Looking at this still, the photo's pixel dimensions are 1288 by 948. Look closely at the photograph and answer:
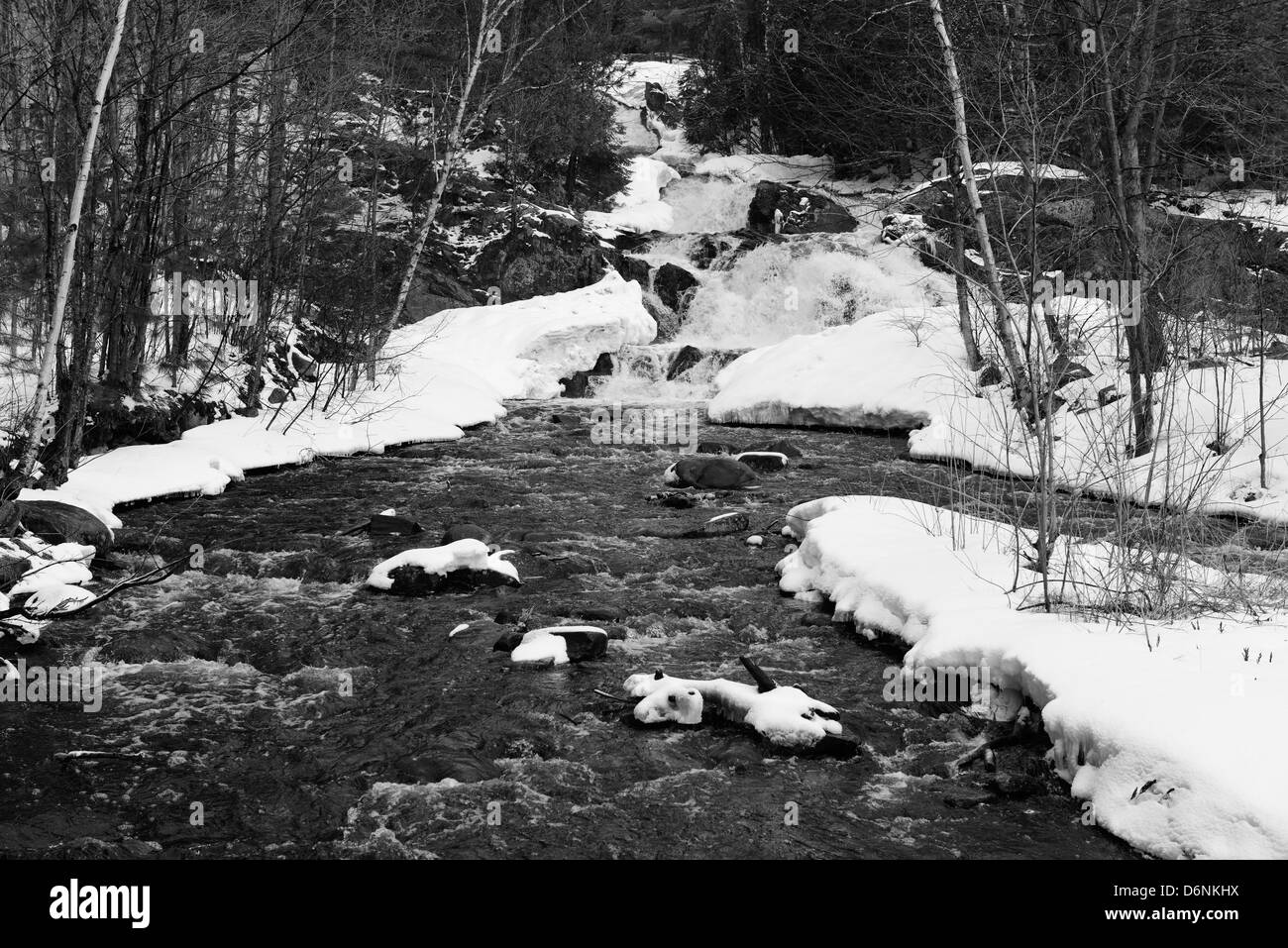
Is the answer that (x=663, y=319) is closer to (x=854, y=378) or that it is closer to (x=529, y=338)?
(x=529, y=338)

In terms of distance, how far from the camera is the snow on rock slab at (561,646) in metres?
7.19

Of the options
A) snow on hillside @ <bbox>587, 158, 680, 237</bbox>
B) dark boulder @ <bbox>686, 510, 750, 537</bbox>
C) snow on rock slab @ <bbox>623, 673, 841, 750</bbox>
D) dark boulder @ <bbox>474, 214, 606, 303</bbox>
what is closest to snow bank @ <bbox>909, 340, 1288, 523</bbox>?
dark boulder @ <bbox>686, 510, 750, 537</bbox>

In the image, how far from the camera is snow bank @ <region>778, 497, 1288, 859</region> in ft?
14.6

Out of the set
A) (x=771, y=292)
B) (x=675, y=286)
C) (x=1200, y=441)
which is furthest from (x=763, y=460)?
(x=675, y=286)

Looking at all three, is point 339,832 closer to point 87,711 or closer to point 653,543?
point 87,711

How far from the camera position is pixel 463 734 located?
6.08 m

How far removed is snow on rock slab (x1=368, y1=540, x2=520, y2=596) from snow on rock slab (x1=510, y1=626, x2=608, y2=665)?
1640 mm

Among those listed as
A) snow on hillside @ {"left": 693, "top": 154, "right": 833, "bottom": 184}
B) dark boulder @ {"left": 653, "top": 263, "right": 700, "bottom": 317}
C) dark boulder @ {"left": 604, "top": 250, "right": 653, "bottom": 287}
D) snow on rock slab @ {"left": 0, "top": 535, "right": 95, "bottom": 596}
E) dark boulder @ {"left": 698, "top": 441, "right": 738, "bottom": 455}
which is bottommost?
snow on rock slab @ {"left": 0, "top": 535, "right": 95, "bottom": 596}

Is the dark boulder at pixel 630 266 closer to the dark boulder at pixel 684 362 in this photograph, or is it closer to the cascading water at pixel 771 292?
the cascading water at pixel 771 292

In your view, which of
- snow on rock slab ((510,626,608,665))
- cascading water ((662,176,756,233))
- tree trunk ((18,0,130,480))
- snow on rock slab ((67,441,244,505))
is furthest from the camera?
cascading water ((662,176,756,233))

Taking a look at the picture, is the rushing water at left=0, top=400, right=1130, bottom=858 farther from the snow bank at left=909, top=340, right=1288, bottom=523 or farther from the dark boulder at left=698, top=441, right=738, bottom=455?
the dark boulder at left=698, top=441, right=738, bottom=455

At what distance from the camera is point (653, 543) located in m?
10.5
